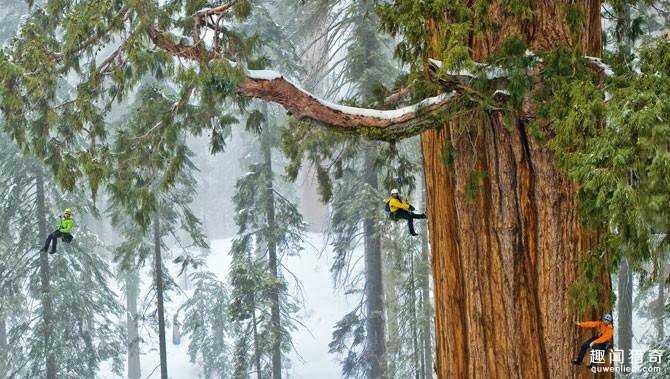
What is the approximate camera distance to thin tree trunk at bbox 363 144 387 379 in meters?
15.7

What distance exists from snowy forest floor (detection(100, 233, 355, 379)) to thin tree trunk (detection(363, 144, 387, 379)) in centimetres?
908

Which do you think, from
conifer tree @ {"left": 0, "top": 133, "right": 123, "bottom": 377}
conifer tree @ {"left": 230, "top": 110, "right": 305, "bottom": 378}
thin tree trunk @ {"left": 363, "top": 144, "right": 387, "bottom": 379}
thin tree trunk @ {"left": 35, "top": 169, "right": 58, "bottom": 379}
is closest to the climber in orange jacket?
conifer tree @ {"left": 230, "top": 110, "right": 305, "bottom": 378}

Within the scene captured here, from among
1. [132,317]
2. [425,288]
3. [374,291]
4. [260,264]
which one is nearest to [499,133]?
[374,291]

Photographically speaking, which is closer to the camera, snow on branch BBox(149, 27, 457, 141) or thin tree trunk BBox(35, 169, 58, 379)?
snow on branch BBox(149, 27, 457, 141)

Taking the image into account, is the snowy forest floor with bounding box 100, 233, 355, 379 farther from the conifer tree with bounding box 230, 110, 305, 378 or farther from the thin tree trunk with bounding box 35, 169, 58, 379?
the conifer tree with bounding box 230, 110, 305, 378

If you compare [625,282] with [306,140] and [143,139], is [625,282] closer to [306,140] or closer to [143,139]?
[306,140]

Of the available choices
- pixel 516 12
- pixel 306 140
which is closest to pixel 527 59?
pixel 516 12

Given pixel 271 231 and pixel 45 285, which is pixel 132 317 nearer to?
pixel 45 285

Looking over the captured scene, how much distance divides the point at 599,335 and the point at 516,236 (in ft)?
2.43

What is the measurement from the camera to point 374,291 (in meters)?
15.9

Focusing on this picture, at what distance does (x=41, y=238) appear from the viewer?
55.5 ft

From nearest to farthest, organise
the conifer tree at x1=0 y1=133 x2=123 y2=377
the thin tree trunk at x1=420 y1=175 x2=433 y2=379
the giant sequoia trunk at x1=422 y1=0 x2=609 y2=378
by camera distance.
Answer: the giant sequoia trunk at x1=422 y1=0 x2=609 y2=378
the conifer tree at x1=0 y1=133 x2=123 y2=377
the thin tree trunk at x1=420 y1=175 x2=433 y2=379

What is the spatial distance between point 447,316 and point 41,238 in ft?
46.7

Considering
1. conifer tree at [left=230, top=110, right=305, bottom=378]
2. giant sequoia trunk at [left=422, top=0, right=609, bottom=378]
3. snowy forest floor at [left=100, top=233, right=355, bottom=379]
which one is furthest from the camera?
snowy forest floor at [left=100, top=233, right=355, bottom=379]
